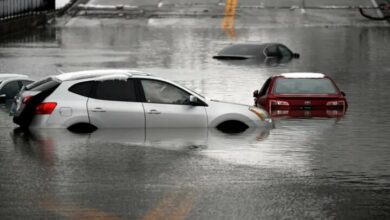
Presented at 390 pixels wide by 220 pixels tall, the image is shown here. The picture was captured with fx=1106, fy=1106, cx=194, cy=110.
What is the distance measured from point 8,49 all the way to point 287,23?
2513 centimetres

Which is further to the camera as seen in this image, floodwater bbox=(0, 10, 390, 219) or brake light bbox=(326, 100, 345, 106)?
brake light bbox=(326, 100, 345, 106)

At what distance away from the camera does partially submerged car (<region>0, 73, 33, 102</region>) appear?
28.9 metres

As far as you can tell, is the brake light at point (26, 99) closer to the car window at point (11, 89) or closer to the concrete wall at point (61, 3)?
the car window at point (11, 89)

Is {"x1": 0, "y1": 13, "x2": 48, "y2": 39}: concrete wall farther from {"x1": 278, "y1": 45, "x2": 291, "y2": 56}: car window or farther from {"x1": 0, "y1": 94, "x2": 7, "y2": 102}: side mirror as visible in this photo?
{"x1": 0, "y1": 94, "x2": 7, "y2": 102}: side mirror

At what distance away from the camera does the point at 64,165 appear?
1579 cm

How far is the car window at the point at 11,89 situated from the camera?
29.1 metres

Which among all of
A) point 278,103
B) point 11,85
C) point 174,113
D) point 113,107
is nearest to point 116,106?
point 113,107

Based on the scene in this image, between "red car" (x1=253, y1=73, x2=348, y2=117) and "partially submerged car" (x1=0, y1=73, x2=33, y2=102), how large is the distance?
6.37m

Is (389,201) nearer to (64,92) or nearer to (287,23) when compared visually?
(64,92)

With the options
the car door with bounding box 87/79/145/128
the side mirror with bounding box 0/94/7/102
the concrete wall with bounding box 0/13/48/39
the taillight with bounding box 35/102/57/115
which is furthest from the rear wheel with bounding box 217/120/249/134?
the concrete wall with bounding box 0/13/48/39

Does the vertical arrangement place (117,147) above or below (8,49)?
above

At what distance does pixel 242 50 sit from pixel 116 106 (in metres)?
34.2

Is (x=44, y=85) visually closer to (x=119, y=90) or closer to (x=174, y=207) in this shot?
(x=119, y=90)

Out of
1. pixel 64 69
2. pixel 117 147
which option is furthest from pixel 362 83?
pixel 117 147
